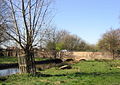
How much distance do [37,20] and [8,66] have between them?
1896 cm

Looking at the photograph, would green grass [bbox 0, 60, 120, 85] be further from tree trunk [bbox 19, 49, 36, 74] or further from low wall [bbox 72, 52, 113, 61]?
low wall [bbox 72, 52, 113, 61]

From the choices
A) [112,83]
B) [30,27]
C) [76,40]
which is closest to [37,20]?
[30,27]

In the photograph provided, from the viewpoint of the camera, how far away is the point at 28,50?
19359mm

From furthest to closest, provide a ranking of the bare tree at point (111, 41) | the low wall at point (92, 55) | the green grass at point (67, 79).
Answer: the bare tree at point (111, 41), the low wall at point (92, 55), the green grass at point (67, 79)

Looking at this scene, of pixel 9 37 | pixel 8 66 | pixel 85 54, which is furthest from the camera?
pixel 85 54

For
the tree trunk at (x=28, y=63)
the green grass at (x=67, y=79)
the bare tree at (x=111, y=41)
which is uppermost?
the bare tree at (x=111, y=41)

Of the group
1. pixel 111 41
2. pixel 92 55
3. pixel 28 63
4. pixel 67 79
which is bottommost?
pixel 67 79

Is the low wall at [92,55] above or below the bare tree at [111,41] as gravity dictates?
below

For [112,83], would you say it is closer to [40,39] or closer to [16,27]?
[40,39]

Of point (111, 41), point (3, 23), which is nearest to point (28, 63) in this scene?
point (3, 23)

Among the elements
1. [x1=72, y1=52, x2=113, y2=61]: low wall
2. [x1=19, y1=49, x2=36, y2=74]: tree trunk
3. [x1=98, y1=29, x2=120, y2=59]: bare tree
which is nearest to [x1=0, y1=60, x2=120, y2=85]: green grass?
[x1=19, y1=49, x2=36, y2=74]: tree trunk

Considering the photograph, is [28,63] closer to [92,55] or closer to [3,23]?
[3,23]

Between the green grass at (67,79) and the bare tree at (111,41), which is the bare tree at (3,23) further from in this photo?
the bare tree at (111,41)

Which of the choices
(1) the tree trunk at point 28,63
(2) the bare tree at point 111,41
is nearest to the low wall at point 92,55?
(2) the bare tree at point 111,41
